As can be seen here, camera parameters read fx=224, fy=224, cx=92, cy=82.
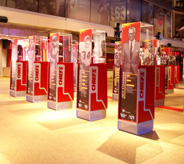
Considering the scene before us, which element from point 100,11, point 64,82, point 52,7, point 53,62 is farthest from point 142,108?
point 100,11

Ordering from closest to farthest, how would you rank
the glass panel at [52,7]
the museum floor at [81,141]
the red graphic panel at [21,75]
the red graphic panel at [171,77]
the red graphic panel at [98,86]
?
the museum floor at [81,141], the red graphic panel at [98,86], the red graphic panel at [21,75], the red graphic panel at [171,77], the glass panel at [52,7]

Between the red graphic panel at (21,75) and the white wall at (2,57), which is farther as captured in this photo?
the white wall at (2,57)

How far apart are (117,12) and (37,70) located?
1208cm

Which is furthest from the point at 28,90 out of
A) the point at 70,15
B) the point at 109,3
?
the point at 109,3

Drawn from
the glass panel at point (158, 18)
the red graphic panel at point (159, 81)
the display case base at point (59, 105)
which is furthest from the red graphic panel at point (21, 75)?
the glass panel at point (158, 18)

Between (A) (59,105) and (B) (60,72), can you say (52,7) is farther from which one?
(A) (59,105)

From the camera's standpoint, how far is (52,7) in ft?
46.4

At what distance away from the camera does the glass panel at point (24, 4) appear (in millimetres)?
12406

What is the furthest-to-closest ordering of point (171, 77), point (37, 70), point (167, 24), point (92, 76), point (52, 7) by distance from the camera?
1. point (167, 24)
2. point (52, 7)
3. point (171, 77)
4. point (37, 70)
5. point (92, 76)

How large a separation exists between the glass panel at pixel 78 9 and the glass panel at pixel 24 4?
2.31 meters

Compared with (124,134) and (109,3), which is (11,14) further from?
(124,134)

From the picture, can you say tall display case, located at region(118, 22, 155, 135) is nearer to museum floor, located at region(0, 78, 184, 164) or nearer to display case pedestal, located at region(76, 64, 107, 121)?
museum floor, located at region(0, 78, 184, 164)

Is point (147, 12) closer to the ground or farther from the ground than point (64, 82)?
farther from the ground

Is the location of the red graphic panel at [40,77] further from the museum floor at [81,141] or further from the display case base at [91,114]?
the display case base at [91,114]
